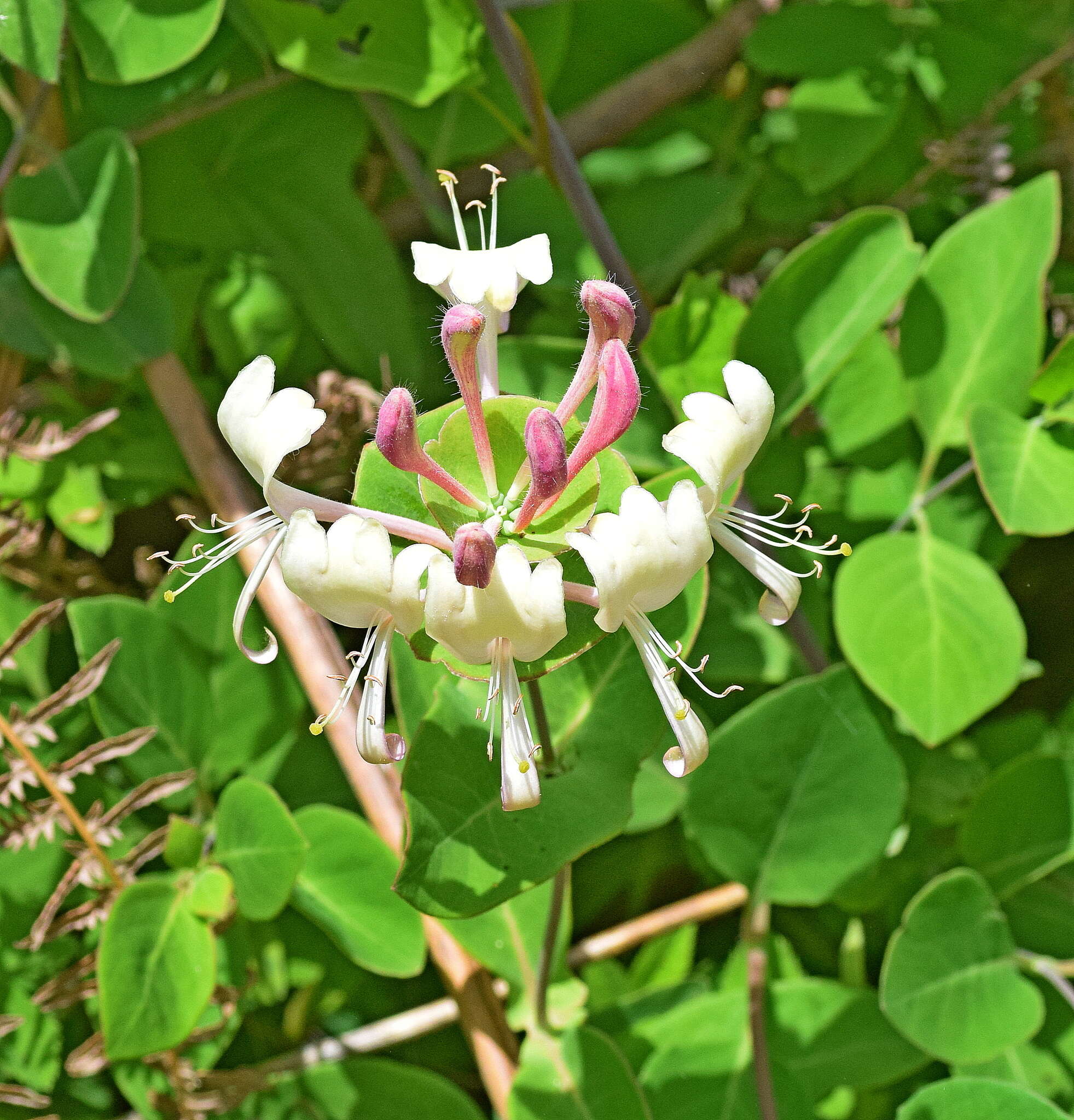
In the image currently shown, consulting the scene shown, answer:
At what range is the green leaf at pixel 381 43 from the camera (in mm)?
998

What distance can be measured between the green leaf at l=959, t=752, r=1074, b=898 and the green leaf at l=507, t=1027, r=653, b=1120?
0.42 meters

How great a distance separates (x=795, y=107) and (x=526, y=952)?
92cm

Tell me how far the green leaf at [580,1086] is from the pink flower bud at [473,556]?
0.53 meters

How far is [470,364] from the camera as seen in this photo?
613 millimetres

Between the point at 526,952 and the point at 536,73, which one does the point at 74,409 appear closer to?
the point at 536,73

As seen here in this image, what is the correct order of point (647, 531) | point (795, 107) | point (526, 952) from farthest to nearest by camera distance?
1. point (795, 107)
2. point (526, 952)
3. point (647, 531)

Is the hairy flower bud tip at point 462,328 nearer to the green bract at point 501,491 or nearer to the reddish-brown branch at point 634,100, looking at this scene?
the green bract at point 501,491

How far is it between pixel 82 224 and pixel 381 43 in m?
0.31

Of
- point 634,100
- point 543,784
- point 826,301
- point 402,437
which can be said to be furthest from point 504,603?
point 634,100

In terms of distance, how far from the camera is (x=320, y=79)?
102 cm

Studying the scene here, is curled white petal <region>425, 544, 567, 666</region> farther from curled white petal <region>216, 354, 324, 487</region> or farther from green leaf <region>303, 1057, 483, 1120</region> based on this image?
green leaf <region>303, 1057, 483, 1120</region>

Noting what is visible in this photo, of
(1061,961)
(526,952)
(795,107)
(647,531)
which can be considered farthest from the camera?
(795,107)

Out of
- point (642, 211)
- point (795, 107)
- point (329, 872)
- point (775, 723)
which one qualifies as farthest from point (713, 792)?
point (795, 107)

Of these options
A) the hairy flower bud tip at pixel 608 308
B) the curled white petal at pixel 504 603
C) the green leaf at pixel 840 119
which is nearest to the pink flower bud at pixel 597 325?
the hairy flower bud tip at pixel 608 308
